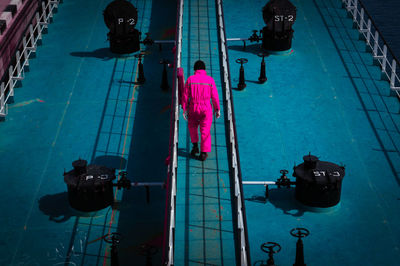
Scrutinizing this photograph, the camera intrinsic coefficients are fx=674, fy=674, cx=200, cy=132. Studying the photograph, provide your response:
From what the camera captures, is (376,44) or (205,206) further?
(376,44)

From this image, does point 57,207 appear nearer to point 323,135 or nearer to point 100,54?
point 323,135

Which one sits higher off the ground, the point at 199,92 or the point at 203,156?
the point at 199,92

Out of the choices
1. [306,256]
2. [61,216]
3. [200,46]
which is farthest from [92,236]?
[200,46]

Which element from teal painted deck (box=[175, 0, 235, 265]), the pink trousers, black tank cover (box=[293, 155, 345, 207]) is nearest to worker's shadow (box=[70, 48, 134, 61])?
teal painted deck (box=[175, 0, 235, 265])

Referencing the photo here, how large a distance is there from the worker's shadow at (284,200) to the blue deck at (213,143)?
35 millimetres

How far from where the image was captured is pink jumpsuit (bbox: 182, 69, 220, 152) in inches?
484

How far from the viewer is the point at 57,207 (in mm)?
13633

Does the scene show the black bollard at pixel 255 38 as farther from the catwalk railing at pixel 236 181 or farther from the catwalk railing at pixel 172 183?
the catwalk railing at pixel 172 183

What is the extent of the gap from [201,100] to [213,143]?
1.23 metres

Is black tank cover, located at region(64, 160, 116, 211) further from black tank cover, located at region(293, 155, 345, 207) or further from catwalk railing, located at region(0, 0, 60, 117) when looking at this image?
catwalk railing, located at region(0, 0, 60, 117)

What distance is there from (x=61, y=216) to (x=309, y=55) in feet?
32.8

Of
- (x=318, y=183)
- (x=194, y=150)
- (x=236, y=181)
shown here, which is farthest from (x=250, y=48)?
(x=236, y=181)

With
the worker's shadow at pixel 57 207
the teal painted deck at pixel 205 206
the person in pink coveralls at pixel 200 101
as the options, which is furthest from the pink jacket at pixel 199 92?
the worker's shadow at pixel 57 207

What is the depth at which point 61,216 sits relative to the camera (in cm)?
1337
